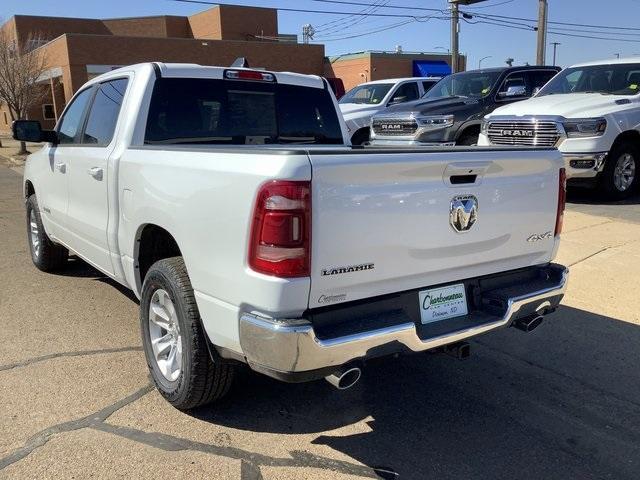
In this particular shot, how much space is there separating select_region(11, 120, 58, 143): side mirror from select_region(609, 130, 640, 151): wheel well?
783 cm

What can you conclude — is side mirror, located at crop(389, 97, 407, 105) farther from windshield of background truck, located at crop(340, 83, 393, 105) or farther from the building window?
the building window

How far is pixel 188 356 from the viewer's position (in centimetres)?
→ 312

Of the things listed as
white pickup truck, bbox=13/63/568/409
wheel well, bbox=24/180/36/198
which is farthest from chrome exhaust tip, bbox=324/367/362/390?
wheel well, bbox=24/180/36/198

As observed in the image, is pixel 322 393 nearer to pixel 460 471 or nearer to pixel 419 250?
pixel 460 471

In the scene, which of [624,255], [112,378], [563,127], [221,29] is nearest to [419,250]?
[112,378]

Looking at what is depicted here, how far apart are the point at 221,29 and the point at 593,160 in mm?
41437

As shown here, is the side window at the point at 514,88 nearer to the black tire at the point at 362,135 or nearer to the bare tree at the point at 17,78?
the black tire at the point at 362,135

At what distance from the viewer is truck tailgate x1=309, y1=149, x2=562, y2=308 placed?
261 cm

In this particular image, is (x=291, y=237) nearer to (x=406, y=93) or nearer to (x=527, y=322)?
(x=527, y=322)

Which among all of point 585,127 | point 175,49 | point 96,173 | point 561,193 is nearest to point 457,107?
point 585,127

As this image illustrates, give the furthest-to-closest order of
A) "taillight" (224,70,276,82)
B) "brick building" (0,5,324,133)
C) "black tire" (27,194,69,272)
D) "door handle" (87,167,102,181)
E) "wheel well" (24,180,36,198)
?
"brick building" (0,5,324,133), "wheel well" (24,180,36,198), "black tire" (27,194,69,272), "taillight" (224,70,276,82), "door handle" (87,167,102,181)

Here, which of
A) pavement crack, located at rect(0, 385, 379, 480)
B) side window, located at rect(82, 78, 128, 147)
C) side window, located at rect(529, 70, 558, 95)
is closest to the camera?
pavement crack, located at rect(0, 385, 379, 480)

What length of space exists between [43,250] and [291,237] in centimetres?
457

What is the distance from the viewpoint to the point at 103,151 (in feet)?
13.5
